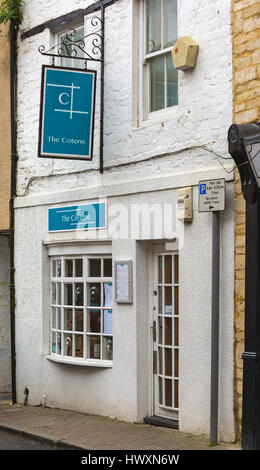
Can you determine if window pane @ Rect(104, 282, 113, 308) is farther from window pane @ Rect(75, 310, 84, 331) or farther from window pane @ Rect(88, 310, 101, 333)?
window pane @ Rect(75, 310, 84, 331)

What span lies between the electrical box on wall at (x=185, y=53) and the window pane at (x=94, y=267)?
3.15m

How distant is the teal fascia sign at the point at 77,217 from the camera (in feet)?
36.9

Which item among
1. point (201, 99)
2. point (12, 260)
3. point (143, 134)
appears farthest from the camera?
point (12, 260)

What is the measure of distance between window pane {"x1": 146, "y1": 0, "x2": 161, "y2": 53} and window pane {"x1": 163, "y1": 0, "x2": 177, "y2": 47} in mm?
131

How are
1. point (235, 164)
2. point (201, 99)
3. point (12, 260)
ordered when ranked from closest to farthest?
1. point (235, 164)
2. point (201, 99)
3. point (12, 260)

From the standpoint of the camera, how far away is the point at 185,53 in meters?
9.58

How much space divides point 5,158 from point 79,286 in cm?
282

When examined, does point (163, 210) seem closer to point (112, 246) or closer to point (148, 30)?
point (112, 246)

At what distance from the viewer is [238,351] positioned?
890cm

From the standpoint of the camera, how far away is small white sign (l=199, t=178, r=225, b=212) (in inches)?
355

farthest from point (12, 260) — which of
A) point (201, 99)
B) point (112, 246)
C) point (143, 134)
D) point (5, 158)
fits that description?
point (201, 99)

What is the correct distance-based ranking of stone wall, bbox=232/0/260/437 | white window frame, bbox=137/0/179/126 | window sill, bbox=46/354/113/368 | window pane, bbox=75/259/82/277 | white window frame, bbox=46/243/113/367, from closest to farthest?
1. stone wall, bbox=232/0/260/437
2. white window frame, bbox=137/0/179/126
3. window sill, bbox=46/354/113/368
4. white window frame, bbox=46/243/113/367
5. window pane, bbox=75/259/82/277

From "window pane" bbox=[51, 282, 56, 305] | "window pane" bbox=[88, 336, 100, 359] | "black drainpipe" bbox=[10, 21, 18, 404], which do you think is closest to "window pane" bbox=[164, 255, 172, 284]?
"window pane" bbox=[88, 336, 100, 359]

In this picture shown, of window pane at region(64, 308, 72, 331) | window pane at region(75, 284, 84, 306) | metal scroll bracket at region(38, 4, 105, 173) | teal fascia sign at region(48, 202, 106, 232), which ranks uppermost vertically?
metal scroll bracket at region(38, 4, 105, 173)
